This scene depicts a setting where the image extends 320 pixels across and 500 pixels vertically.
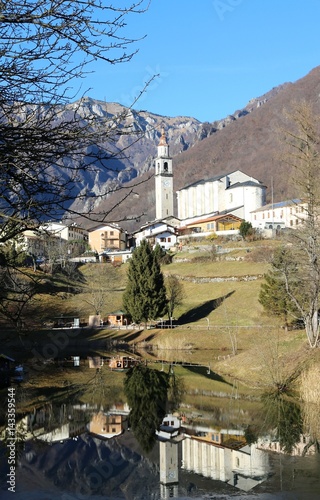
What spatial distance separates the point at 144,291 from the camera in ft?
148

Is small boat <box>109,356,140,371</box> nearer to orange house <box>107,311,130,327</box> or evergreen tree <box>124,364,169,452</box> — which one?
evergreen tree <box>124,364,169,452</box>

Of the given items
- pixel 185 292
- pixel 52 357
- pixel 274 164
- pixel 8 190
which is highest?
pixel 274 164

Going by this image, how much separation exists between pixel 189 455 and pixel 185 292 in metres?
39.2

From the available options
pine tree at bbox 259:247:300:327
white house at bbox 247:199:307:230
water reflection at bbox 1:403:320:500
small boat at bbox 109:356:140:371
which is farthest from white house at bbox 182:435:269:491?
white house at bbox 247:199:307:230

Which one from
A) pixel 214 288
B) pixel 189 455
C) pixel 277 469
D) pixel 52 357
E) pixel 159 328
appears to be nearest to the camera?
pixel 277 469

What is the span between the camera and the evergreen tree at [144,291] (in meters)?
44.8

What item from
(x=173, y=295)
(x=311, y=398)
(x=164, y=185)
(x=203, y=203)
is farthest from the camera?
(x=164, y=185)

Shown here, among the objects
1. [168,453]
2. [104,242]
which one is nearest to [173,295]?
[168,453]

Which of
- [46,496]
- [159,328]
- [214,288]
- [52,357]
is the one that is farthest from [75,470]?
[214,288]

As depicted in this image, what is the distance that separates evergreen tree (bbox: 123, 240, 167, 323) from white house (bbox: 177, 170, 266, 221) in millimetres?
43895

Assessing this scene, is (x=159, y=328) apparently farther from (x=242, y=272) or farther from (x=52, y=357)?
(x=242, y=272)

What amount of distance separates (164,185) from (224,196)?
1184 cm

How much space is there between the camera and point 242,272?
55.8 m

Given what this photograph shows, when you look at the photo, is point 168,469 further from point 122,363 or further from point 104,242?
point 104,242
